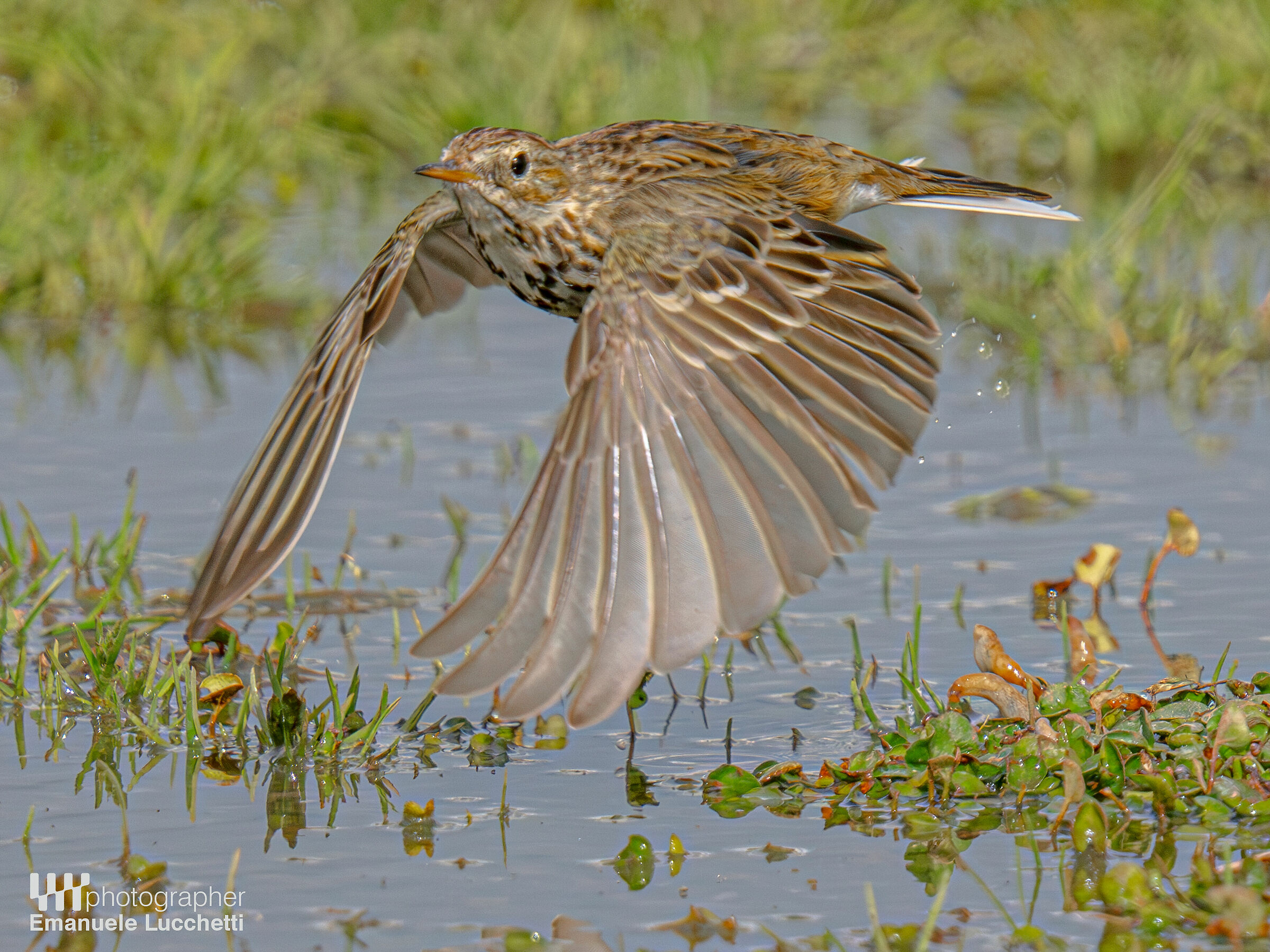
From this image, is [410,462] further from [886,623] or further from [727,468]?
[727,468]

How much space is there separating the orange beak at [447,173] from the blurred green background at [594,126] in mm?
2831

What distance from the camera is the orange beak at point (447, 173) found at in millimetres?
5414

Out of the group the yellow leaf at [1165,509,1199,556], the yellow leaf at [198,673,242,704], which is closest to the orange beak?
the yellow leaf at [198,673,242,704]

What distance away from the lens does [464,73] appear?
11.1 metres

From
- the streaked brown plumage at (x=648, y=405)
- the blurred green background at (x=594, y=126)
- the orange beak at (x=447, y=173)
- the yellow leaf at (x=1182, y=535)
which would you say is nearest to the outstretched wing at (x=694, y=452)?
the streaked brown plumage at (x=648, y=405)

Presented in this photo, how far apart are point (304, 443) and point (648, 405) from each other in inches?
43.6

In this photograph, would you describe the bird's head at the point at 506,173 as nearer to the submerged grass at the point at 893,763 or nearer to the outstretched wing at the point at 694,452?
the outstretched wing at the point at 694,452

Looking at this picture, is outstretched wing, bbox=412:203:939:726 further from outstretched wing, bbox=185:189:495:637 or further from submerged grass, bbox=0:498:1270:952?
outstretched wing, bbox=185:189:495:637

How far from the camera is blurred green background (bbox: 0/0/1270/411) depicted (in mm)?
8508

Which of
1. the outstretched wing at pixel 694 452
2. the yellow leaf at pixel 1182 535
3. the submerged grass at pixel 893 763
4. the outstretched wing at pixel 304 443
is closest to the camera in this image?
the submerged grass at pixel 893 763

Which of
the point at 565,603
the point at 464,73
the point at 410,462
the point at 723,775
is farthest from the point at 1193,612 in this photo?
the point at 464,73

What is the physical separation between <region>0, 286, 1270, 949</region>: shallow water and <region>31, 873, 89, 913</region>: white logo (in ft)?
0.13

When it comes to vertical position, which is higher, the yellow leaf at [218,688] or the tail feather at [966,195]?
the tail feather at [966,195]

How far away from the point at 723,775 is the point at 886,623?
4.59ft
